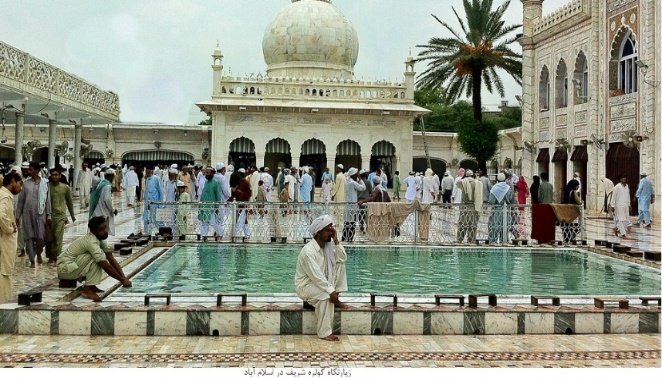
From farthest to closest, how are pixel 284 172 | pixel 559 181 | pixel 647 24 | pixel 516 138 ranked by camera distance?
1. pixel 516 138
2. pixel 559 181
3. pixel 284 172
4. pixel 647 24

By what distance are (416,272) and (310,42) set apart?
23.4 metres

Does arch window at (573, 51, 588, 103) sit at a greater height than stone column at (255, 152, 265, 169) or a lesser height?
greater

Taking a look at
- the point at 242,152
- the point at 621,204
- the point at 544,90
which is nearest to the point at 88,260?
the point at 621,204

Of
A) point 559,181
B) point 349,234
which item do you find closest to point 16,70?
point 349,234

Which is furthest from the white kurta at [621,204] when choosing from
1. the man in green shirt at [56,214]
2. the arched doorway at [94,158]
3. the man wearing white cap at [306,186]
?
the arched doorway at [94,158]

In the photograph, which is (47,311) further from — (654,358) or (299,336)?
(654,358)

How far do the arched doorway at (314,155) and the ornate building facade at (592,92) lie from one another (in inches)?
314

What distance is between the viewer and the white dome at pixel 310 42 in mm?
31609

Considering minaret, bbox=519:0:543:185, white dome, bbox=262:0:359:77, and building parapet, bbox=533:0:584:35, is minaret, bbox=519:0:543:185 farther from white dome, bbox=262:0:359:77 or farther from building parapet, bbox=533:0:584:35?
white dome, bbox=262:0:359:77

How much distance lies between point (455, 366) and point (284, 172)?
606 inches

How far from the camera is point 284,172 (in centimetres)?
2017

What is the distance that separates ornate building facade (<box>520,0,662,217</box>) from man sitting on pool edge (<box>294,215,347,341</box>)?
13.6m

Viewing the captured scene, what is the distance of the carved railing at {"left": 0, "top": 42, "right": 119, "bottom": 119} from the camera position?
1359 cm

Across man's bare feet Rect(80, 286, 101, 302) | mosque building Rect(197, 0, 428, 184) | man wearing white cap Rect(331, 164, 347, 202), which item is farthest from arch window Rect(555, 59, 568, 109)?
man's bare feet Rect(80, 286, 101, 302)
